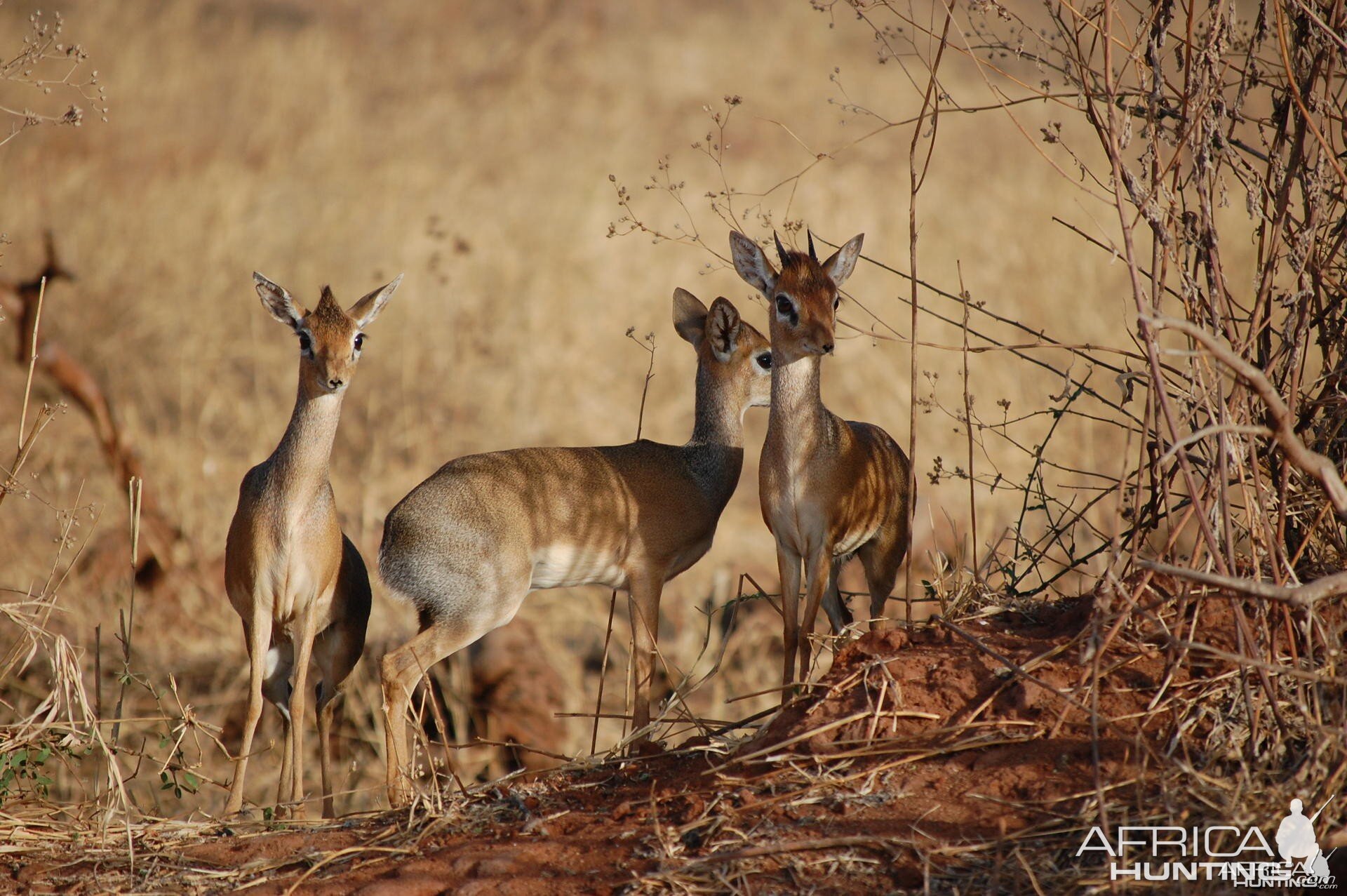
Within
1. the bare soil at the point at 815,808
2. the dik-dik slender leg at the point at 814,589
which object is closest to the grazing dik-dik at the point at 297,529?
the bare soil at the point at 815,808

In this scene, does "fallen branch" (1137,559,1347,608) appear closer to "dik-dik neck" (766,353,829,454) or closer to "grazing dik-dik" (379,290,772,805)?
"dik-dik neck" (766,353,829,454)

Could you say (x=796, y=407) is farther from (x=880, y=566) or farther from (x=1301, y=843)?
(x=1301, y=843)

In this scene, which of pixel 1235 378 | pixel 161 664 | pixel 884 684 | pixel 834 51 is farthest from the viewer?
pixel 834 51

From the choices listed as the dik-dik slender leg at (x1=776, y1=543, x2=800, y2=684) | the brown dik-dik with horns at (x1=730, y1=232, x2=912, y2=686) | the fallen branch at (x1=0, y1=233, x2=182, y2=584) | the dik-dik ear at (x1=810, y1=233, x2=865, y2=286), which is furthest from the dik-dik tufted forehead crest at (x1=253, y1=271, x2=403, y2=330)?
the fallen branch at (x1=0, y1=233, x2=182, y2=584)

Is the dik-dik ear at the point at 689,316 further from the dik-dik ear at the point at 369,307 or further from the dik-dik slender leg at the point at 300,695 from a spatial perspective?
the dik-dik slender leg at the point at 300,695

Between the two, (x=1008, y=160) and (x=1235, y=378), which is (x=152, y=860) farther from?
(x=1008, y=160)

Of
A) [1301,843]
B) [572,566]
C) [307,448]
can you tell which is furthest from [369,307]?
[1301,843]

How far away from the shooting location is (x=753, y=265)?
224 inches

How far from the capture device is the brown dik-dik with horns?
5.46 metres

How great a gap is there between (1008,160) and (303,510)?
1695cm

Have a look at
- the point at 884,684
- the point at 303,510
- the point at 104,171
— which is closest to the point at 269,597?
the point at 303,510

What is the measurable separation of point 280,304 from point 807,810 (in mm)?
3146

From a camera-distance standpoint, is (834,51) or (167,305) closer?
(167,305)

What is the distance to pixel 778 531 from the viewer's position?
564 centimetres
